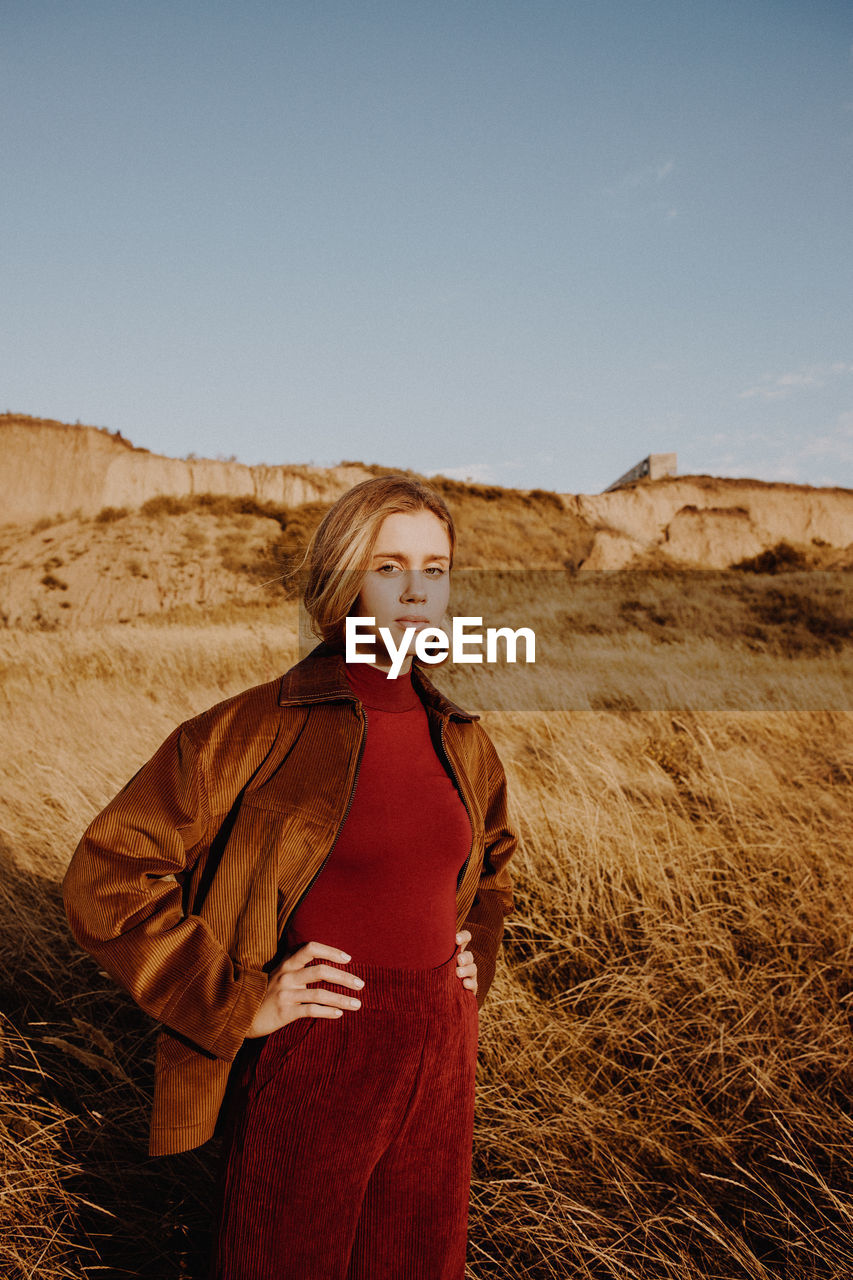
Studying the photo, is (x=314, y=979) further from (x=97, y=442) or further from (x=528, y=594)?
(x=97, y=442)

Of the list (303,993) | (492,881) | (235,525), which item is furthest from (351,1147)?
(235,525)

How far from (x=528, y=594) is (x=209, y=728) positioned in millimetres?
22875

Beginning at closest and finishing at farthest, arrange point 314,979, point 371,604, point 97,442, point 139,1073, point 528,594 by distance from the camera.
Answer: point 314,979 → point 371,604 → point 139,1073 → point 528,594 → point 97,442

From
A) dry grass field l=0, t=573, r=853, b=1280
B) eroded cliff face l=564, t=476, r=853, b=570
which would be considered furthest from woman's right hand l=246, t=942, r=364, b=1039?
eroded cliff face l=564, t=476, r=853, b=570

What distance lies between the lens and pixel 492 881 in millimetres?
1633

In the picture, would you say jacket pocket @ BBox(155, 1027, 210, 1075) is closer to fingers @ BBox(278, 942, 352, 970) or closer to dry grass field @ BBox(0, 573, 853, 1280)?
fingers @ BBox(278, 942, 352, 970)

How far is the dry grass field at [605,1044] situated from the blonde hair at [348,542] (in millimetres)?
1595

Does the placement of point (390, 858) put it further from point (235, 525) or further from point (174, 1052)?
point (235, 525)

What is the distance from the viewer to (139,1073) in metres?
2.38

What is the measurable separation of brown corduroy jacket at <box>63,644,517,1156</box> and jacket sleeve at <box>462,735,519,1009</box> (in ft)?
1.52

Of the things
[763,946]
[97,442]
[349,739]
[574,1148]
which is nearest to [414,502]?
[349,739]

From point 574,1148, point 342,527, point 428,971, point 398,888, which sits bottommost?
point 574,1148

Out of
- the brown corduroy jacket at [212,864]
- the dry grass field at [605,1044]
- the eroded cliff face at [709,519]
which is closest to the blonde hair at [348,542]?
the brown corduroy jacket at [212,864]

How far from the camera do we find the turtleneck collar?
1.39 meters
